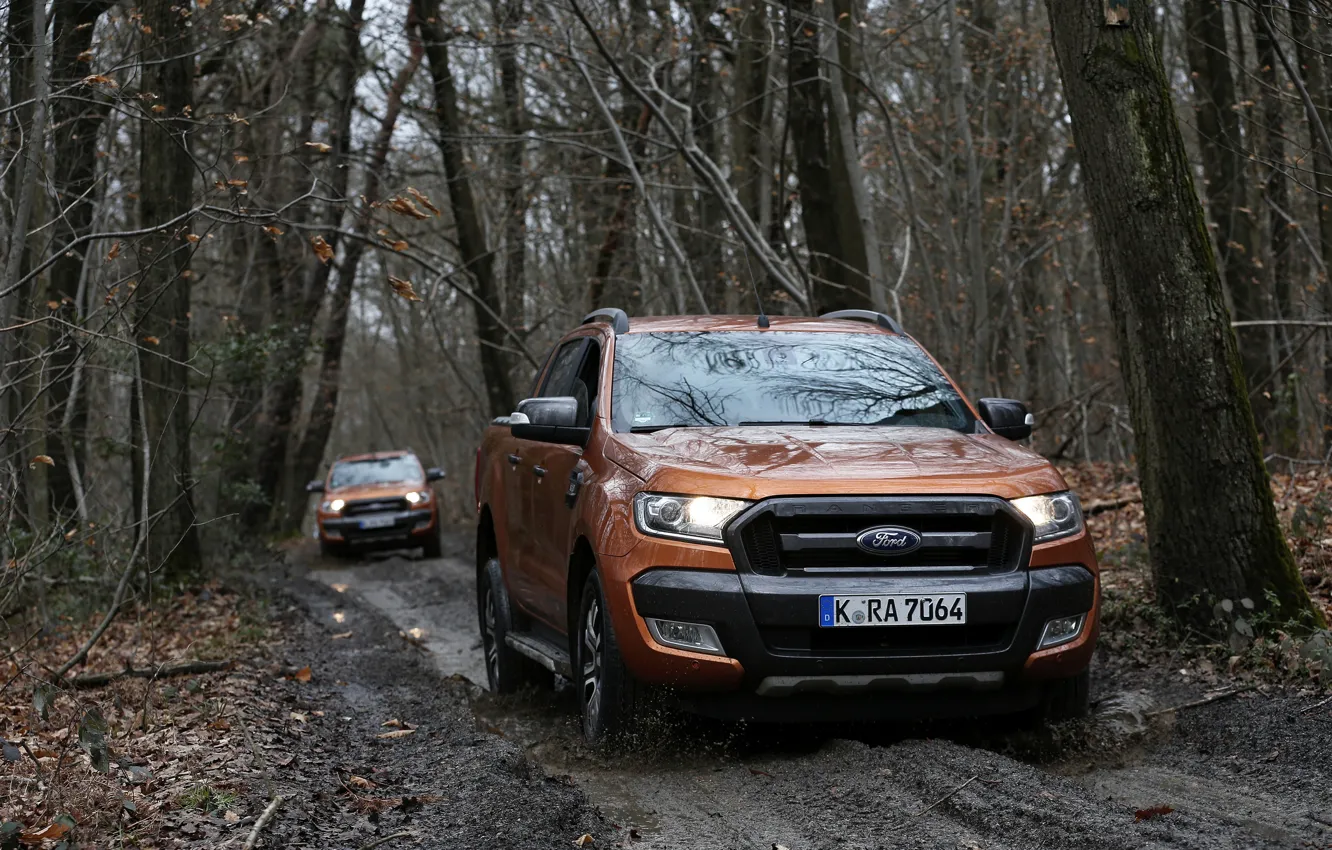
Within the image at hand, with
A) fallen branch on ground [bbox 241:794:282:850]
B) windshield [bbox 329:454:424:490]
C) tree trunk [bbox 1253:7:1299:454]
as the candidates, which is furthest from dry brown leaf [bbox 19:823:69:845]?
windshield [bbox 329:454:424:490]

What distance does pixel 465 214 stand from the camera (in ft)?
70.2

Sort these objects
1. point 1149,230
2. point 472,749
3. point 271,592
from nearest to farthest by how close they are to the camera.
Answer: point 472,749, point 1149,230, point 271,592

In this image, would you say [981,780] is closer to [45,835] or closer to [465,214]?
[45,835]

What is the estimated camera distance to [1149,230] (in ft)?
22.3

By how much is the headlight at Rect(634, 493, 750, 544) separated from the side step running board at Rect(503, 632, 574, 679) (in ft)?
3.74

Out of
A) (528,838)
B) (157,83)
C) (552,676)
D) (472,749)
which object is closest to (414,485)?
(157,83)

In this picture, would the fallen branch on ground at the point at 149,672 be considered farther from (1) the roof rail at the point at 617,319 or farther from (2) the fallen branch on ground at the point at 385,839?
(2) the fallen branch on ground at the point at 385,839

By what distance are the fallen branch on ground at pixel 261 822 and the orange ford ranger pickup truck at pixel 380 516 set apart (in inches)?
→ 664

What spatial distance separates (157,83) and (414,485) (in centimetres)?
1044

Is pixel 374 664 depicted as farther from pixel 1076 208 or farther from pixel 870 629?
pixel 1076 208

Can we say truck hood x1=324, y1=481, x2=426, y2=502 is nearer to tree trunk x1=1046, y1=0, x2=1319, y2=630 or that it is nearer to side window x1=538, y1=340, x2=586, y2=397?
side window x1=538, y1=340, x2=586, y2=397

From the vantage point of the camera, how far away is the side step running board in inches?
247

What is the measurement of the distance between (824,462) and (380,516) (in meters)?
17.0

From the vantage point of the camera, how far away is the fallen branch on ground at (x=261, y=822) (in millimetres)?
4178
